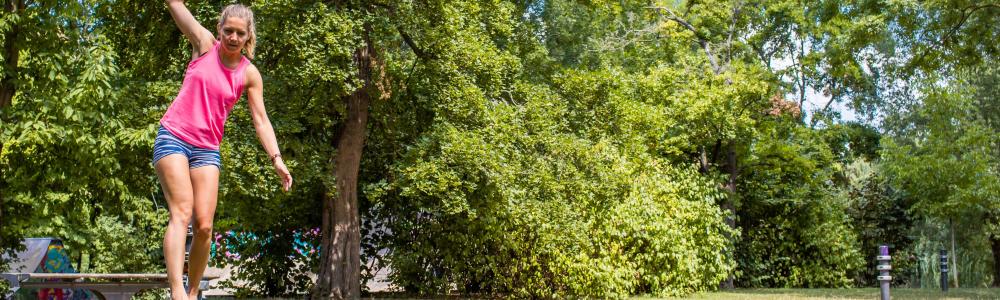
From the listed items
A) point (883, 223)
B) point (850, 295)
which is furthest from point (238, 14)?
point (883, 223)

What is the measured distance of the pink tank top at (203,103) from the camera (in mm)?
3646

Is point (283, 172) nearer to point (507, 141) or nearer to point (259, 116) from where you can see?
point (259, 116)

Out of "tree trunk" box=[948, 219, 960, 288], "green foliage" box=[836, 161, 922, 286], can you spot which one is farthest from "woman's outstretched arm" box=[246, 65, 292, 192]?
"tree trunk" box=[948, 219, 960, 288]

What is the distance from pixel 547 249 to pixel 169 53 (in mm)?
6243

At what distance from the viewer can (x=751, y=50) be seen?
894 inches

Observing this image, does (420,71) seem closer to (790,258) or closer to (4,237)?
(4,237)

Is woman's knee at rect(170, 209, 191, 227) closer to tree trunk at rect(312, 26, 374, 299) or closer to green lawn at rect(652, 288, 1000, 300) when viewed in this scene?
tree trunk at rect(312, 26, 374, 299)

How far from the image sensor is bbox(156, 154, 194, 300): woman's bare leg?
357cm

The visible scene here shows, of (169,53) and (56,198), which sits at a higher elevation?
(169,53)

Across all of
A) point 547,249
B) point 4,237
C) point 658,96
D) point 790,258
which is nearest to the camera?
point 4,237

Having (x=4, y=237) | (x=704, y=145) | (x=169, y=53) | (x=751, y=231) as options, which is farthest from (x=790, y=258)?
(x=4, y=237)

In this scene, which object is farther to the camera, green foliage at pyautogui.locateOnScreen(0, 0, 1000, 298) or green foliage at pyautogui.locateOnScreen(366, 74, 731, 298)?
green foliage at pyautogui.locateOnScreen(366, 74, 731, 298)

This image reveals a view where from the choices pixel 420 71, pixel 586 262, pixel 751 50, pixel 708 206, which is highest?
pixel 751 50

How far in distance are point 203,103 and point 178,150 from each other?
238 millimetres
